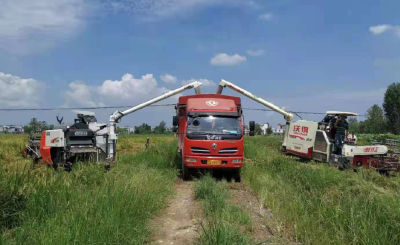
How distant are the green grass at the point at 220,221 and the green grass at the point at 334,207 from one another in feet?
2.96

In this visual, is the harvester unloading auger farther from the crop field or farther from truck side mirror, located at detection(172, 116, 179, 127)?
the crop field

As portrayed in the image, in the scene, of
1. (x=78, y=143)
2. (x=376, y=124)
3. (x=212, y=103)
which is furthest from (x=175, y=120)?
(x=376, y=124)

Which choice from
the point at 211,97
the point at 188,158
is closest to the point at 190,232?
the point at 188,158

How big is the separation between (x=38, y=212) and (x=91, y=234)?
5.13 ft

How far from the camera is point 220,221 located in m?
5.48

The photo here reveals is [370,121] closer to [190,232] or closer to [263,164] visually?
[263,164]

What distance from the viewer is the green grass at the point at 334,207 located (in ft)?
17.5

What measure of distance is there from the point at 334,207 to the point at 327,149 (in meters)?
8.47

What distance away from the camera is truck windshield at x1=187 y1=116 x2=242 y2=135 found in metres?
11.8

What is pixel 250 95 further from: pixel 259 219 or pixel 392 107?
pixel 392 107

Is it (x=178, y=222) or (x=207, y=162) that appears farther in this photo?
(x=207, y=162)

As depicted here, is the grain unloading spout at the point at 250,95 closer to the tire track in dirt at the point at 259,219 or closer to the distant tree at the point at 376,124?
the tire track in dirt at the point at 259,219

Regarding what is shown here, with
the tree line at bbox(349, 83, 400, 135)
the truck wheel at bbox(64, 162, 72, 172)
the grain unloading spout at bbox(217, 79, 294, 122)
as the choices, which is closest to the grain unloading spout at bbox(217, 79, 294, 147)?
the grain unloading spout at bbox(217, 79, 294, 122)

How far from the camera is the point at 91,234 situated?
4.57 m
